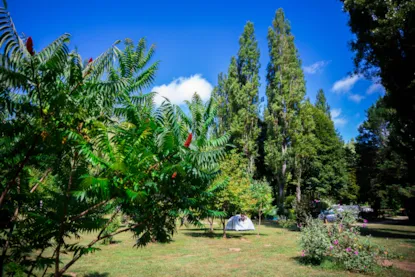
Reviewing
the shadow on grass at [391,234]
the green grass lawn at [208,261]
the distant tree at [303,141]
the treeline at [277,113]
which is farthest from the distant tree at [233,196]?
the distant tree at [303,141]

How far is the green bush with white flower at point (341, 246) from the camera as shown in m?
10.6

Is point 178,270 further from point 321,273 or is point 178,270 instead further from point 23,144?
point 23,144

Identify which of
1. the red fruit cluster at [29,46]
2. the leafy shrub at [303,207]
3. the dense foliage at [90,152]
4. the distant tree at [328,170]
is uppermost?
the distant tree at [328,170]

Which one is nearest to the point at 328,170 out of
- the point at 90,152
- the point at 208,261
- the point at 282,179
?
the point at 282,179

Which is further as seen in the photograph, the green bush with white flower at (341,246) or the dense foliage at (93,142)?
the green bush with white flower at (341,246)

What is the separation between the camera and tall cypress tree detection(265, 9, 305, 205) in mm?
35312

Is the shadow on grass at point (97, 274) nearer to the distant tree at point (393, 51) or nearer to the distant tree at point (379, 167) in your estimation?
the distant tree at point (393, 51)

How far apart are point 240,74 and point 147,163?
37515 millimetres

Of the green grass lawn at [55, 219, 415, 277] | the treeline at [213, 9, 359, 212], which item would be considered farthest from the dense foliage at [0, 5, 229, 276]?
the treeline at [213, 9, 359, 212]

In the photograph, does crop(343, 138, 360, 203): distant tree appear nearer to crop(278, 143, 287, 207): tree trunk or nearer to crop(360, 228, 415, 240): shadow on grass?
crop(278, 143, 287, 207): tree trunk

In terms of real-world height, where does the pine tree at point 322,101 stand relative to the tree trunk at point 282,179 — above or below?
above

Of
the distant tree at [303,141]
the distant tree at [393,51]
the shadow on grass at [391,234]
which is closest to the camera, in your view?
the distant tree at [393,51]

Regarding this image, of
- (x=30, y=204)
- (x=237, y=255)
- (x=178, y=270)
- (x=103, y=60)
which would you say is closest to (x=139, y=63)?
(x=103, y=60)

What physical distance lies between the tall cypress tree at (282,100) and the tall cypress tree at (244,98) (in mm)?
2082
